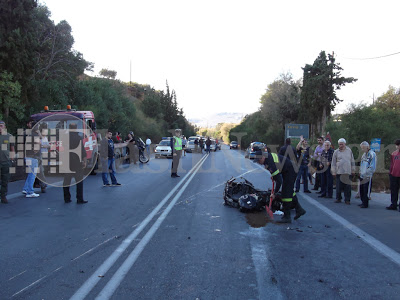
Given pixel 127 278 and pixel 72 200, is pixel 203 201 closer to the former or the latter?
pixel 72 200

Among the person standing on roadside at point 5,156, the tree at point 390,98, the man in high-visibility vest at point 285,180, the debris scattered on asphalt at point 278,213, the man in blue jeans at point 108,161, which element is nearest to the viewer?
the man in high-visibility vest at point 285,180

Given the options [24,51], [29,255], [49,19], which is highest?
[49,19]

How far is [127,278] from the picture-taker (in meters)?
4.05

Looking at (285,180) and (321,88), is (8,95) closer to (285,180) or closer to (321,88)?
(285,180)

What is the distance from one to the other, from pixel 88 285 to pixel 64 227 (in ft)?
9.03

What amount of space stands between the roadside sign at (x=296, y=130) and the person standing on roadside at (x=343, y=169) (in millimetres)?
22714

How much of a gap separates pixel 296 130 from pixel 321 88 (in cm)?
440

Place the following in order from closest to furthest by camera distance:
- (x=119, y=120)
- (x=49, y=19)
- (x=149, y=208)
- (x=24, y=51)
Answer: (x=149, y=208), (x=24, y=51), (x=49, y=19), (x=119, y=120)

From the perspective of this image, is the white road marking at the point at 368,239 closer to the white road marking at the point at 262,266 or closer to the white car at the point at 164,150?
the white road marking at the point at 262,266

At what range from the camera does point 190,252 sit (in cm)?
501

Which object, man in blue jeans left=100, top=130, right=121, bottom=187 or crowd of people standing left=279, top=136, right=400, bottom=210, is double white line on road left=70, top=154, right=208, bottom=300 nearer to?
crowd of people standing left=279, top=136, right=400, bottom=210

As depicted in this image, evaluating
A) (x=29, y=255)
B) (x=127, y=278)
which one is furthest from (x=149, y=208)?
(x=127, y=278)

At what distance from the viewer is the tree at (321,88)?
2936 centimetres

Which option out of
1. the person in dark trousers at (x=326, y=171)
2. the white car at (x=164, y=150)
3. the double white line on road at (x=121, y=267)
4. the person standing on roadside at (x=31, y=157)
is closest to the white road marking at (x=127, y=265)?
the double white line on road at (x=121, y=267)
